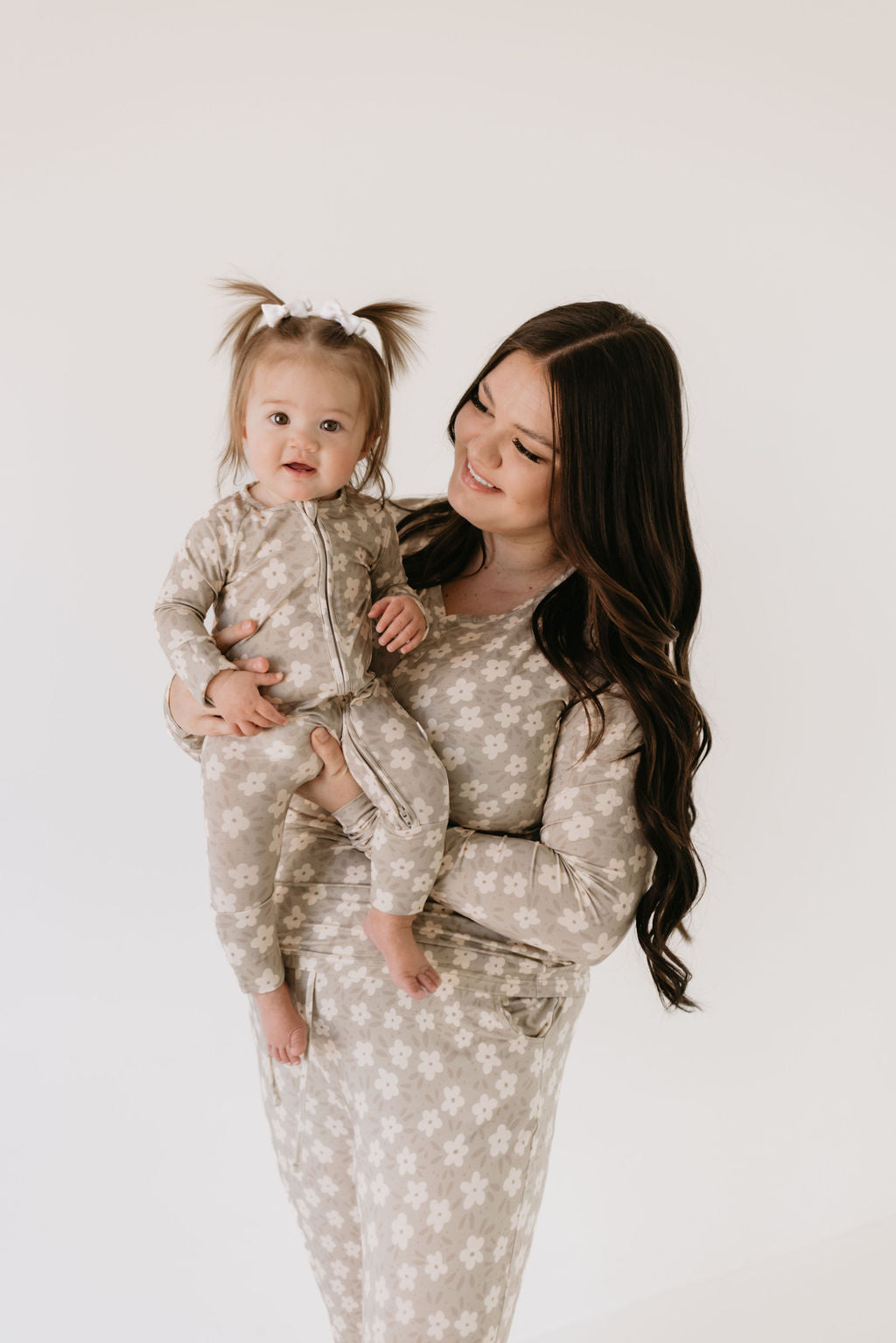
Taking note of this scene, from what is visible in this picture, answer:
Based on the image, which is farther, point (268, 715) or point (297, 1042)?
point (297, 1042)

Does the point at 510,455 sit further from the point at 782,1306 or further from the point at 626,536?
the point at 782,1306

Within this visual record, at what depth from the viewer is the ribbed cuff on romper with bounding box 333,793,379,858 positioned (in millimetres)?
1648

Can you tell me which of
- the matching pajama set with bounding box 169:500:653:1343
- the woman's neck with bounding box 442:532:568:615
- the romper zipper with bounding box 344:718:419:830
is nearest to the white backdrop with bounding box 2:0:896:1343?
the woman's neck with bounding box 442:532:568:615

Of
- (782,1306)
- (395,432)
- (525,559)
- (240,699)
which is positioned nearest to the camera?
(240,699)

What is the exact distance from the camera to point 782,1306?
2.91 metres

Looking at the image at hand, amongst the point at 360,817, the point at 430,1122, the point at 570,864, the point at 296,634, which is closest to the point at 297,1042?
the point at 430,1122

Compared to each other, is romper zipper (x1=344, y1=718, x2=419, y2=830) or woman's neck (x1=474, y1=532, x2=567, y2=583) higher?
woman's neck (x1=474, y1=532, x2=567, y2=583)

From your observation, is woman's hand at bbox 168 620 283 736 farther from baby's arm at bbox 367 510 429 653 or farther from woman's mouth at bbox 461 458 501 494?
woman's mouth at bbox 461 458 501 494

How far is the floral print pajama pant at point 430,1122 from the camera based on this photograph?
1.63 m

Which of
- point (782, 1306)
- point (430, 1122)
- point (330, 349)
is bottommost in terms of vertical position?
point (782, 1306)

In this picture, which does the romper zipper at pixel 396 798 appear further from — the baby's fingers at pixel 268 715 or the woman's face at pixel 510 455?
the woman's face at pixel 510 455

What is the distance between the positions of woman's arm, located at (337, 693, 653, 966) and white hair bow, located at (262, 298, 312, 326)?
0.60 meters

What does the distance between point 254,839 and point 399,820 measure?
18 centimetres

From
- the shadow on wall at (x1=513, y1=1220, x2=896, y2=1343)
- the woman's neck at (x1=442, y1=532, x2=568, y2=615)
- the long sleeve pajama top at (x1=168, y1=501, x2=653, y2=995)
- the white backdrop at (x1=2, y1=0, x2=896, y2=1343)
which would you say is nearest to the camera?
the long sleeve pajama top at (x1=168, y1=501, x2=653, y2=995)
